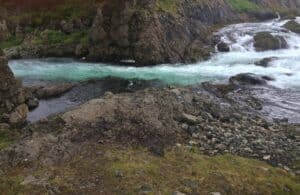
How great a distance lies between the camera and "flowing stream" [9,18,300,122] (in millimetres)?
A: 29922

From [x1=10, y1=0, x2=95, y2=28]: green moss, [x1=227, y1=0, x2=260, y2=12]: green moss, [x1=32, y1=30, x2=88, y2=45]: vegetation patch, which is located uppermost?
[x1=10, y1=0, x2=95, y2=28]: green moss

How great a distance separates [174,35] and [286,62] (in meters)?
9.96

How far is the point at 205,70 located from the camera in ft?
115

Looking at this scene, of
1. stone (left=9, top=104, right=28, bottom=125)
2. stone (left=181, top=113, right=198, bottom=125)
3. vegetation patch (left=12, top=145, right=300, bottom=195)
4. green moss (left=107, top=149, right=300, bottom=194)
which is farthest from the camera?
stone (left=9, top=104, right=28, bottom=125)

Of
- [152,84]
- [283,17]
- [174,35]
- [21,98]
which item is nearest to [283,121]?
[152,84]

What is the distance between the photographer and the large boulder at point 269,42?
43438mm

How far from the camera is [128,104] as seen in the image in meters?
21.0

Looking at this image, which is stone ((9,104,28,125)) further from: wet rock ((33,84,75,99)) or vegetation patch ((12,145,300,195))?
vegetation patch ((12,145,300,195))

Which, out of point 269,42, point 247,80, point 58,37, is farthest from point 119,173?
point 269,42

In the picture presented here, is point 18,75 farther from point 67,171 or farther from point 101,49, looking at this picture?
point 67,171

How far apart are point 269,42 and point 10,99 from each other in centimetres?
2853

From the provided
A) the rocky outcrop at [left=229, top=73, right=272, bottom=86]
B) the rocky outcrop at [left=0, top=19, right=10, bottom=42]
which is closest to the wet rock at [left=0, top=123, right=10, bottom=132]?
the rocky outcrop at [left=229, top=73, right=272, bottom=86]

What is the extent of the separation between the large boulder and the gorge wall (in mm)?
4578

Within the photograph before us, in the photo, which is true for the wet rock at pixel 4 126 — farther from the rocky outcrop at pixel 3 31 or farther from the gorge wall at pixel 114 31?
the rocky outcrop at pixel 3 31
